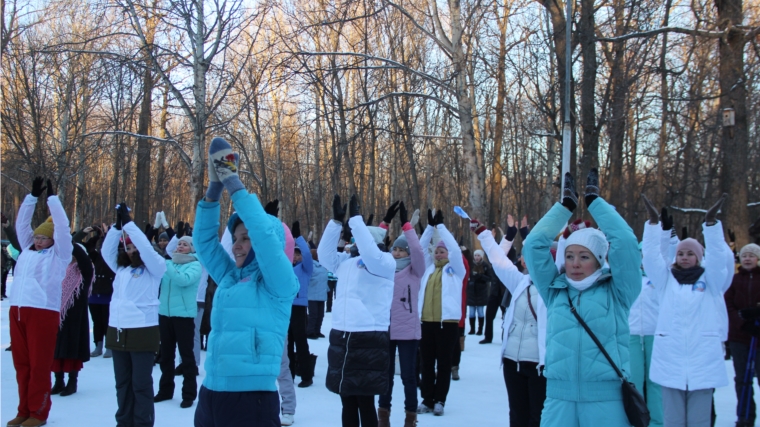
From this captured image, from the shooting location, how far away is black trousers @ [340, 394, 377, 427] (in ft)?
16.3

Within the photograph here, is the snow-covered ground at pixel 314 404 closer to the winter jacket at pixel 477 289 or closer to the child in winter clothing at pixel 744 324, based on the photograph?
the child in winter clothing at pixel 744 324

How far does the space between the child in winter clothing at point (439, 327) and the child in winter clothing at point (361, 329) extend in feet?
5.92

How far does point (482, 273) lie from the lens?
13.7m

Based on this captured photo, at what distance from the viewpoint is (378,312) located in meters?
5.18

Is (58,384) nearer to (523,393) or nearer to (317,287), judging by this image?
(317,287)

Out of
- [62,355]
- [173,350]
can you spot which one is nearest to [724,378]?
[173,350]

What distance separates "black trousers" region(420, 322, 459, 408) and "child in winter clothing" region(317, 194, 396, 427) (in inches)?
77.9

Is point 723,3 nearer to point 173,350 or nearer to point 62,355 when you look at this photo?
point 173,350

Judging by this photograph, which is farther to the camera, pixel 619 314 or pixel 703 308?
pixel 703 308

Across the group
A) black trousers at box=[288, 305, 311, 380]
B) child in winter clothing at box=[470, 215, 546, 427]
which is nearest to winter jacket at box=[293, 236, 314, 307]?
black trousers at box=[288, 305, 311, 380]

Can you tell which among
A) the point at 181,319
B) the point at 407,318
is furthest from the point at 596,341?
the point at 181,319

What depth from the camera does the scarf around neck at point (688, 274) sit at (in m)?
5.55

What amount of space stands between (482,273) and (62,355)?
878cm

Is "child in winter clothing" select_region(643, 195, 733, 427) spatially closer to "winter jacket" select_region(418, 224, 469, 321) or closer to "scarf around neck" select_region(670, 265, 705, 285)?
"scarf around neck" select_region(670, 265, 705, 285)
